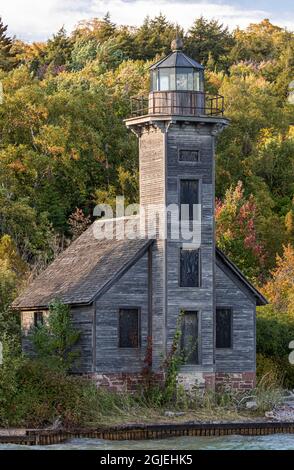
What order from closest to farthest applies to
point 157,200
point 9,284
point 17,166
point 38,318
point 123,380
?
point 123,380
point 157,200
point 38,318
point 9,284
point 17,166

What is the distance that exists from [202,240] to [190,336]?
10.2 feet

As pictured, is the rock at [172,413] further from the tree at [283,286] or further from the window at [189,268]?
the tree at [283,286]

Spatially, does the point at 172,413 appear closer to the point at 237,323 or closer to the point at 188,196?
the point at 237,323

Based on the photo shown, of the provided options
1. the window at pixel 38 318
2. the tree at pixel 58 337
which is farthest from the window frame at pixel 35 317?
the tree at pixel 58 337

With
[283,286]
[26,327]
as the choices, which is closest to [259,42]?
[283,286]

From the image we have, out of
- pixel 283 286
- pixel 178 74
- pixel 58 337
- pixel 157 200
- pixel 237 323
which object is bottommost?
pixel 58 337

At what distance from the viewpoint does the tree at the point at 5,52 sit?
289 feet

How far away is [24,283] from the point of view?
182 ft

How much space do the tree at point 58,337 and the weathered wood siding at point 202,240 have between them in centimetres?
328

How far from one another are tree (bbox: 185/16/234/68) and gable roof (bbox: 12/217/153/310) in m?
50.0

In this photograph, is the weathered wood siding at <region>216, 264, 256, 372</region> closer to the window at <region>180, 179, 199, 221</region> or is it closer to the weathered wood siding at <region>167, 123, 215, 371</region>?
the weathered wood siding at <region>167, 123, 215, 371</region>

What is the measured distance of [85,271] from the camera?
4881cm
